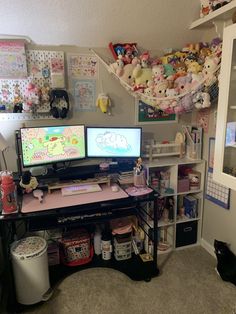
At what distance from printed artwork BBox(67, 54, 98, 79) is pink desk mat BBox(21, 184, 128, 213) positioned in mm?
980

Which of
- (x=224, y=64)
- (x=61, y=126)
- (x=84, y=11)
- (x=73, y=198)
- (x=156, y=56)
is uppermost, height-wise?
(x=84, y=11)

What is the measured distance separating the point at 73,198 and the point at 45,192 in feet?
0.88

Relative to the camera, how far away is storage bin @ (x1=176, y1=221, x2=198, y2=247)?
2432 millimetres

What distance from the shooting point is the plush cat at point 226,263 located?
2007mm

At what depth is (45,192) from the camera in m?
1.96

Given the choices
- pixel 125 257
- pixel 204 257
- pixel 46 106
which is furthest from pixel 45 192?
pixel 204 257

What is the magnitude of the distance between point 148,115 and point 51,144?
948 mm

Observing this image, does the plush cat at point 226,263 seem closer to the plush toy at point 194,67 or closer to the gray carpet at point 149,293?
the gray carpet at point 149,293

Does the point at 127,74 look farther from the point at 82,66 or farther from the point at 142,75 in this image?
the point at 82,66

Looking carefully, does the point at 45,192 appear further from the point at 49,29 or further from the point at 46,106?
the point at 49,29

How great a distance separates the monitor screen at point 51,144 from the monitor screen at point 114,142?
88 mm

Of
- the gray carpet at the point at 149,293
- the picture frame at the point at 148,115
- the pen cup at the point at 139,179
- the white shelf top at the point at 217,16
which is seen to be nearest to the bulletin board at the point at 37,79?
the picture frame at the point at 148,115

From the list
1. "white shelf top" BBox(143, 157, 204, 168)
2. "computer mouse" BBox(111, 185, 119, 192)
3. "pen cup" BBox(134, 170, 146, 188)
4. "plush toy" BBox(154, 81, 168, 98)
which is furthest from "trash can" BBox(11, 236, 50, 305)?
"plush toy" BBox(154, 81, 168, 98)

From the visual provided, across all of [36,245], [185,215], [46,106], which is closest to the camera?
[36,245]
